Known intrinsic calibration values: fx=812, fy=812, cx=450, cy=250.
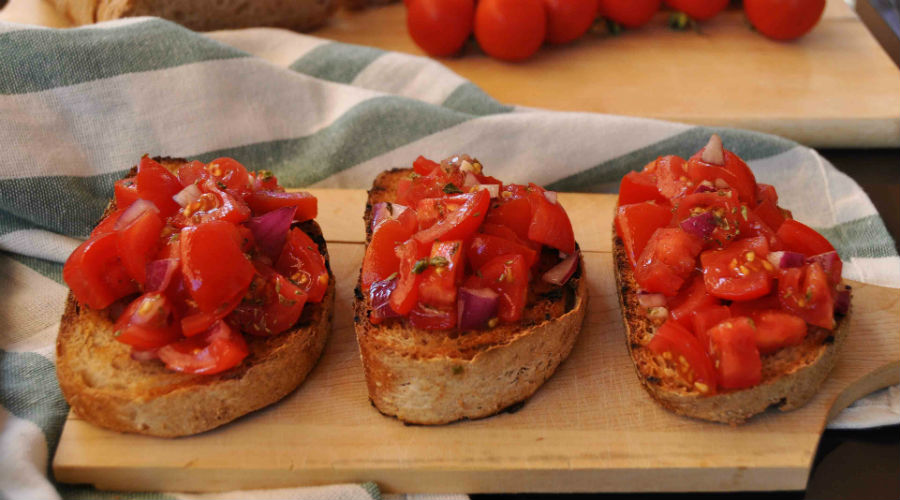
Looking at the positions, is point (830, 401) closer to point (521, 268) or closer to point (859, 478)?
point (859, 478)

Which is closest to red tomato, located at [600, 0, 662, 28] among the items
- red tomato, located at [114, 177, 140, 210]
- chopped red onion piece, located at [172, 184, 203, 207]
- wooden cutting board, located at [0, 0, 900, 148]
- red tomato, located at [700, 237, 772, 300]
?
wooden cutting board, located at [0, 0, 900, 148]

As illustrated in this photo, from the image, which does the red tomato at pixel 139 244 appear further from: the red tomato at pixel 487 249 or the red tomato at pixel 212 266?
the red tomato at pixel 487 249

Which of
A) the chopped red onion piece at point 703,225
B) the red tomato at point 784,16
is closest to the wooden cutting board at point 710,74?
the red tomato at point 784,16

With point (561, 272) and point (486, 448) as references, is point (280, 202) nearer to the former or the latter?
point (561, 272)

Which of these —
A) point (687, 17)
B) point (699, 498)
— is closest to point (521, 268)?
point (699, 498)

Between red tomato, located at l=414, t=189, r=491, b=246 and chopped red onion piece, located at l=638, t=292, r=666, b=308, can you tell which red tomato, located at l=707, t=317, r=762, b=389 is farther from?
red tomato, located at l=414, t=189, r=491, b=246

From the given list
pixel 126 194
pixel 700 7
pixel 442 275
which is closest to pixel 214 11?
pixel 126 194
